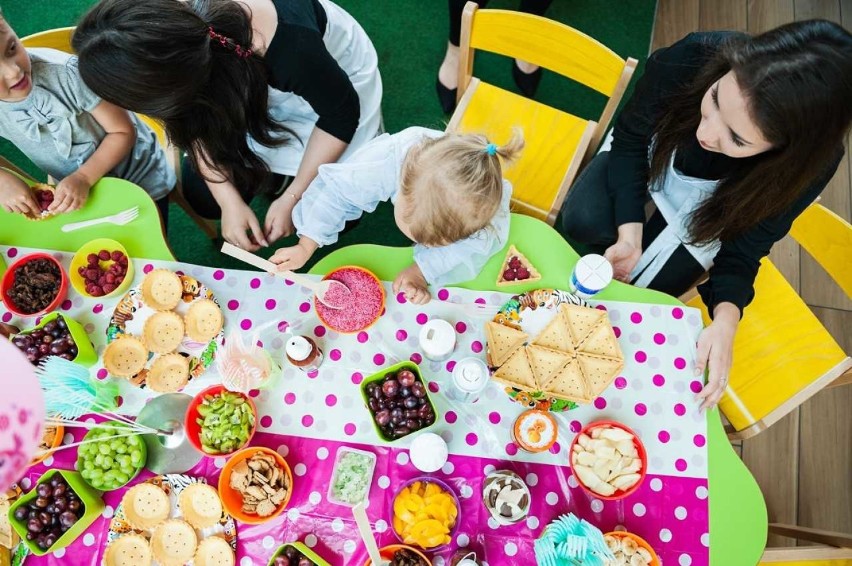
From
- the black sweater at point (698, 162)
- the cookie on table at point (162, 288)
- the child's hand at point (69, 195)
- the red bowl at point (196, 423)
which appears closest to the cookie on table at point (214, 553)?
the red bowl at point (196, 423)

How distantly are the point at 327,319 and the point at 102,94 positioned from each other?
0.60m

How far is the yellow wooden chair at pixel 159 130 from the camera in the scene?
51.8 inches

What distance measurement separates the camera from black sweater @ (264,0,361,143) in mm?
1134

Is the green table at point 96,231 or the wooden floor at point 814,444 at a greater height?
the green table at point 96,231

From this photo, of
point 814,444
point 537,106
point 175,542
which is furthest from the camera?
point 814,444

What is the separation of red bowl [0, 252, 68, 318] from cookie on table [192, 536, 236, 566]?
0.60 meters

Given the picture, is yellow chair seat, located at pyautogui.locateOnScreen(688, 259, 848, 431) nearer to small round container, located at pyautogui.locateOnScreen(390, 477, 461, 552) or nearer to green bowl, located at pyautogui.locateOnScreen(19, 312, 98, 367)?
small round container, located at pyautogui.locateOnScreen(390, 477, 461, 552)

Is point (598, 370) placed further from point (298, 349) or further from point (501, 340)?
point (298, 349)

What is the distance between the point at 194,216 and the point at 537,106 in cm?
118

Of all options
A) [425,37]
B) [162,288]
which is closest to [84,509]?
[162,288]

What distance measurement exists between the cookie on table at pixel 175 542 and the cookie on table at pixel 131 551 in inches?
0.9

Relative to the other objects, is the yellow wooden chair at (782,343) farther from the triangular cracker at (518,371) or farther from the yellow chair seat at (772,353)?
the triangular cracker at (518,371)

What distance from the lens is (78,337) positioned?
108 centimetres

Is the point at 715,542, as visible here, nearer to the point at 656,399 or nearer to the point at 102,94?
the point at 656,399
